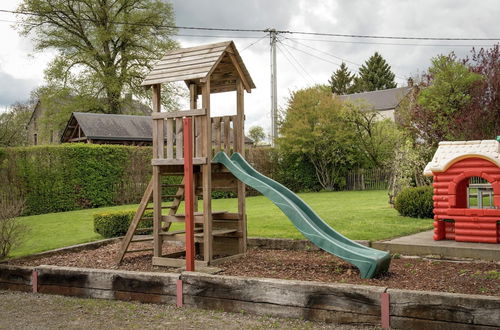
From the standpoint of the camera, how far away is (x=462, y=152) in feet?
27.7

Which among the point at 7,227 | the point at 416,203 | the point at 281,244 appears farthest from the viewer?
the point at 416,203

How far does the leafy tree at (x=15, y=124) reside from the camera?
3717cm

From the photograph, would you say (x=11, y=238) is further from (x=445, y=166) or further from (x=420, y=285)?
(x=445, y=166)

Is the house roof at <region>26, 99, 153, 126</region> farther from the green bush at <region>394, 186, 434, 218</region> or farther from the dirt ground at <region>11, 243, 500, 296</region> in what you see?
the dirt ground at <region>11, 243, 500, 296</region>

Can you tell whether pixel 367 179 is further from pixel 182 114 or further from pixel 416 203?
pixel 182 114

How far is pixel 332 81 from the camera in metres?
67.4

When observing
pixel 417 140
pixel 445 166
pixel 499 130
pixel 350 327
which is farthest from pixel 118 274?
pixel 417 140

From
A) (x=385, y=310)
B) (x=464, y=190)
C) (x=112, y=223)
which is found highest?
(x=464, y=190)

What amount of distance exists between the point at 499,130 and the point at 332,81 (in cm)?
5330

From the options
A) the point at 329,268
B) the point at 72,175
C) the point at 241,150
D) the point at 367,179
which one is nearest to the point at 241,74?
the point at 241,150

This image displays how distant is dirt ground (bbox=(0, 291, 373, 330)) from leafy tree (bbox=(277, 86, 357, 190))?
21.5 m

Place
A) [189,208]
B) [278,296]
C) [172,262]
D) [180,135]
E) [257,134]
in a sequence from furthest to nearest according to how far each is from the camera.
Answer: [257,134] → [180,135] → [172,262] → [189,208] → [278,296]

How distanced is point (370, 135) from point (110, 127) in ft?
55.9

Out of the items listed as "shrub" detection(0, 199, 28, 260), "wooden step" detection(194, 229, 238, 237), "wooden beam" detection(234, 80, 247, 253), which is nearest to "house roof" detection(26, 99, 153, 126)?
"shrub" detection(0, 199, 28, 260)
